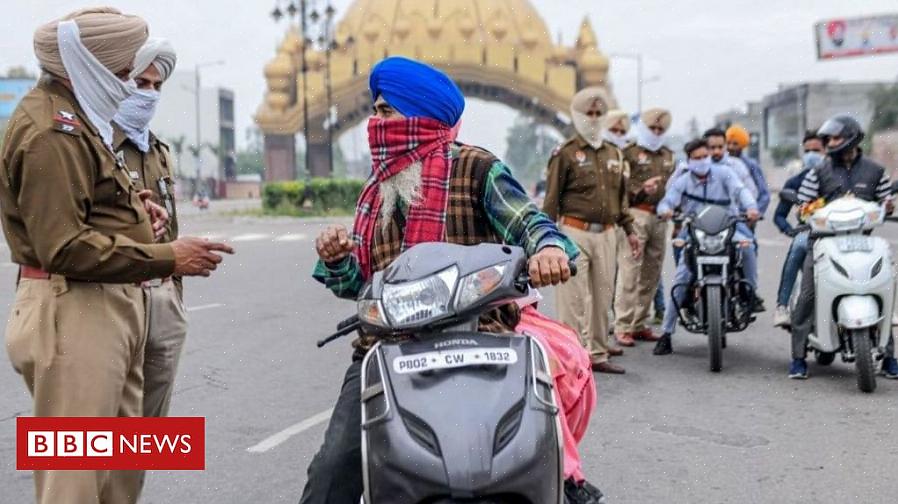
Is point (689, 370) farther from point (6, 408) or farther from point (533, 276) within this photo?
point (533, 276)

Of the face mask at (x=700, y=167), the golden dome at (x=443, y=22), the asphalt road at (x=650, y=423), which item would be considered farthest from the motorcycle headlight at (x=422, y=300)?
the golden dome at (x=443, y=22)

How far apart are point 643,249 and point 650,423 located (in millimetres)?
3450

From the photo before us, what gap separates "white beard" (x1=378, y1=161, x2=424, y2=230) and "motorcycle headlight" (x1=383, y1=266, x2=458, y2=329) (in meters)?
0.65

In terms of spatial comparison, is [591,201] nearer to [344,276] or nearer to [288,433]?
[288,433]

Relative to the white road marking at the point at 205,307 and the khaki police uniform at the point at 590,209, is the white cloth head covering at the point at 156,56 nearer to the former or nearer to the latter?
the khaki police uniform at the point at 590,209

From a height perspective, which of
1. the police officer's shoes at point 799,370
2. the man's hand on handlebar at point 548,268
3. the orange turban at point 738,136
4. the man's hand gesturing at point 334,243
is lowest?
the police officer's shoes at point 799,370

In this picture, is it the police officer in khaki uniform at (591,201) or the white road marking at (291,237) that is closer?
the police officer in khaki uniform at (591,201)

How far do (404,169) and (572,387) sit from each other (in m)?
0.80

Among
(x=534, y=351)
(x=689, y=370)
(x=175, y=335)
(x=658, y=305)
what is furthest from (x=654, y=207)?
(x=534, y=351)

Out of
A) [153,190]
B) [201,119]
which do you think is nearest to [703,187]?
[153,190]

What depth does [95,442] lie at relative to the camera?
10.4 feet

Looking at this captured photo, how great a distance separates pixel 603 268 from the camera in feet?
25.0

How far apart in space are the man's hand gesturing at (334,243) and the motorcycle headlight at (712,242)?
196 inches

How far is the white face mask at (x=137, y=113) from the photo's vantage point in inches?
149
